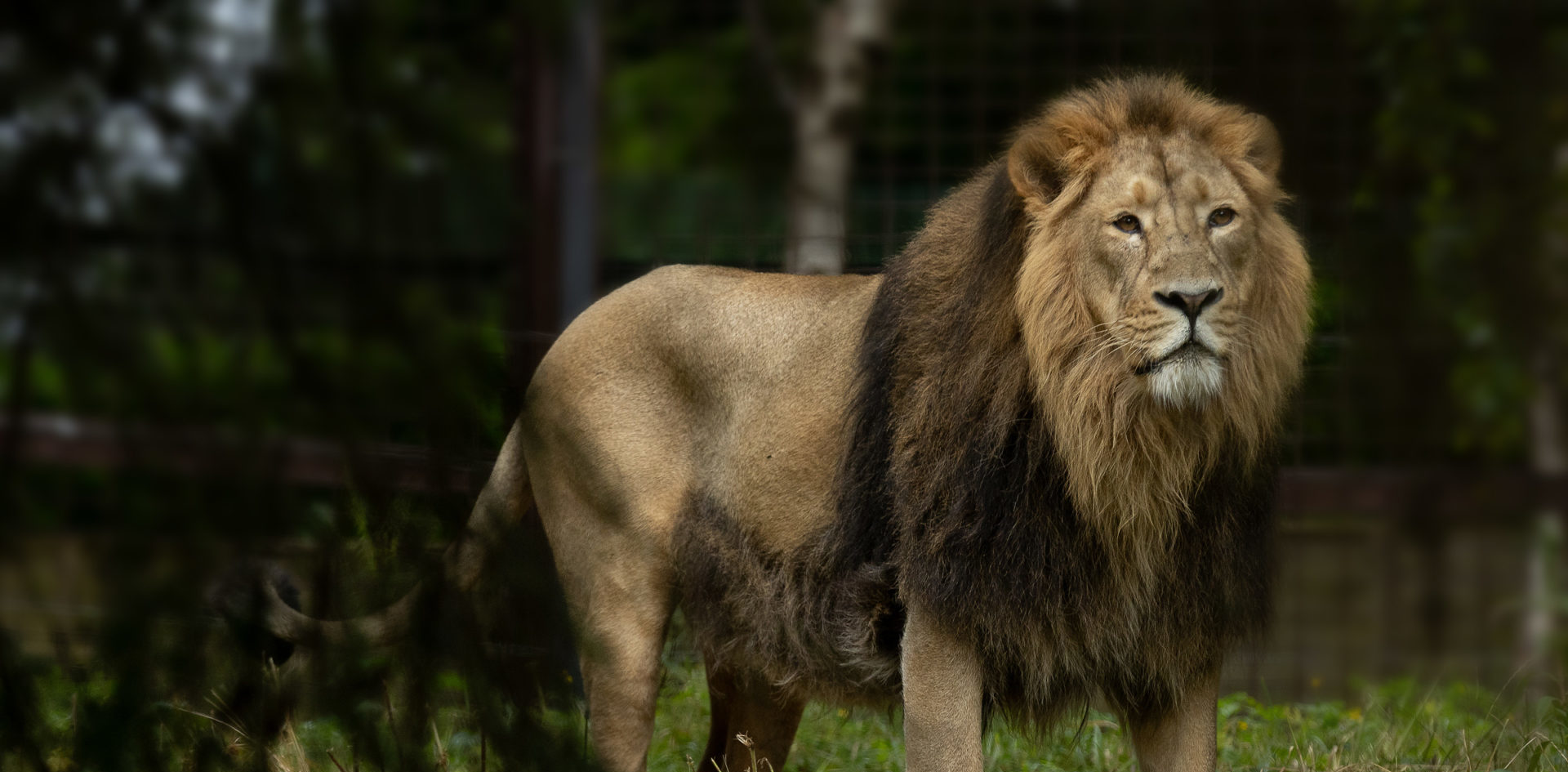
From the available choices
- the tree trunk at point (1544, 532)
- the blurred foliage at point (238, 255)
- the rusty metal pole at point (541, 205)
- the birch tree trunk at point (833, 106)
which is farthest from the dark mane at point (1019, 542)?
the tree trunk at point (1544, 532)

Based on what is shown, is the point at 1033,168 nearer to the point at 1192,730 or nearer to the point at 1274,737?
the point at 1192,730

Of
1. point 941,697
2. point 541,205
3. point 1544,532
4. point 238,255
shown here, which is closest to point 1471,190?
point 1544,532

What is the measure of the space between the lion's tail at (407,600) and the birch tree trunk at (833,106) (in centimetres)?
505

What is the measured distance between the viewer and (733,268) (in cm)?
443

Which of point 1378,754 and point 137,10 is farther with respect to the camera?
point 1378,754

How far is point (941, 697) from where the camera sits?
11.0ft

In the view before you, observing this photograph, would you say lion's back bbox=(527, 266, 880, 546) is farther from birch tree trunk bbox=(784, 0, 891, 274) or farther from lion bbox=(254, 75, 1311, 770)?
birch tree trunk bbox=(784, 0, 891, 274)

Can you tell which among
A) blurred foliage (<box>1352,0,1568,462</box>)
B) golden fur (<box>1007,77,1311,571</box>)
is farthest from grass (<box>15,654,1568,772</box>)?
blurred foliage (<box>1352,0,1568,462</box>)

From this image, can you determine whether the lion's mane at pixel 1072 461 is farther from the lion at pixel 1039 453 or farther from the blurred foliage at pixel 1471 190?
the blurred foliage at pixel 1471 190

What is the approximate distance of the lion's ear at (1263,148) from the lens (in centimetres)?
333

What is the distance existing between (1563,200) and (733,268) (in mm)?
4657

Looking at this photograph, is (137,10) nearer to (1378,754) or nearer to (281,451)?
(281,451)

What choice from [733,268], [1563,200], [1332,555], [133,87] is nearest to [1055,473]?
[733,268]

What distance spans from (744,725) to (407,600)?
298cm
